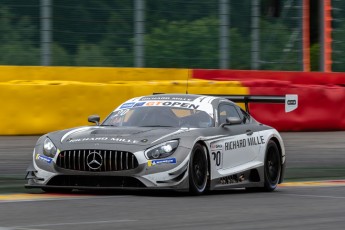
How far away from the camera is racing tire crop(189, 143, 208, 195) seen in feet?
36.0

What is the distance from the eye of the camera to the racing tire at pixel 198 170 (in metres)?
11.0

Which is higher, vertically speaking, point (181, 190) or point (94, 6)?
point (94, 6)

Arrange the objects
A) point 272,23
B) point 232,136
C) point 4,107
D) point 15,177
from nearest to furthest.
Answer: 1. point 232,136
2. point 15,177
3. point 4,107
4. point 272,23

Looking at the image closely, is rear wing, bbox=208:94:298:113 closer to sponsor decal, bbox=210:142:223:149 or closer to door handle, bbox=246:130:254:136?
door handle, bbox=246:130:254:136

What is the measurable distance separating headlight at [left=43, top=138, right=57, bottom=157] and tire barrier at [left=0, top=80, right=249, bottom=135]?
8.26 metres

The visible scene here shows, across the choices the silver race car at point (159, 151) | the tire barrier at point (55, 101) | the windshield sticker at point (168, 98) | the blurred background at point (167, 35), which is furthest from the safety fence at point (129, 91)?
the silver race car at point (159, 151)

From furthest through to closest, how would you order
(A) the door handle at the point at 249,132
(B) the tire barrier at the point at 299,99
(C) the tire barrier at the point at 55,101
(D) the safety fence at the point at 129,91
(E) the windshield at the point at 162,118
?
(B) the tire barrier at the point at 299,99 → (D) the safety fence at the point at 129,91 → (C) the tire barrier at the point at 55,101 → (A) the door handle at the point at 249,132 → (E) the windshield at the point at 162,118

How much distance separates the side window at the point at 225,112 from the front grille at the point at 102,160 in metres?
1.73

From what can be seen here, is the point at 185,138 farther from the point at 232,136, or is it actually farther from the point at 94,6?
the point at 94,6

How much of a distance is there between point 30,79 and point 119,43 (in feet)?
6.27

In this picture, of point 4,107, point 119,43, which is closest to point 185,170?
point 4,107

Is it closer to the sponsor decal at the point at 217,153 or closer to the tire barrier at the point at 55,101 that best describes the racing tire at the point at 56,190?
the sponsor decal at the point at 217,153

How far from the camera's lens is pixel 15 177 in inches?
525

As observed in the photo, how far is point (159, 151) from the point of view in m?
10.8
